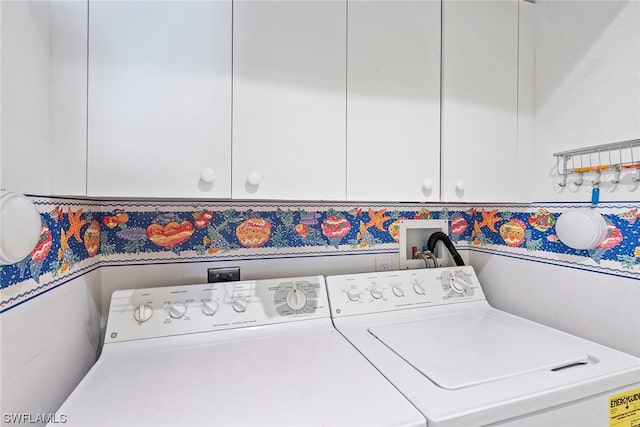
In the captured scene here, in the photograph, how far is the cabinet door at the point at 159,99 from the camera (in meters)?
0.73

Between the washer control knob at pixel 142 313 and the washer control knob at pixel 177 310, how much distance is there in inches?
2.2

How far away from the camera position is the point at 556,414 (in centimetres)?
69

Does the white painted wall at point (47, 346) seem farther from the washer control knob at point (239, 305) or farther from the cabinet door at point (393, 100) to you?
the cabinet door at point (393, 100)

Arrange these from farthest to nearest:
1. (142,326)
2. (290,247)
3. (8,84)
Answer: (290,247), (142,326), (8,84)

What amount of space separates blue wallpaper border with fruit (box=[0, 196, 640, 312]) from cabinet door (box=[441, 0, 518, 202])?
279 mm

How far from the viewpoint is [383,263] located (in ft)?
4.43

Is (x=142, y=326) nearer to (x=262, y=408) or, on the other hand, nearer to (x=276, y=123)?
(x=262, y=408)

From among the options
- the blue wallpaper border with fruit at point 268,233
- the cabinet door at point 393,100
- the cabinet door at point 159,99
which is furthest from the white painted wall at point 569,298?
the cabinet door at point 159,99

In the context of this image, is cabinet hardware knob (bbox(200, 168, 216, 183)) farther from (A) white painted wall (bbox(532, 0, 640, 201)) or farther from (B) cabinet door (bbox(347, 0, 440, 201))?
(A) white painted wall (bbox(532, 0, 640, 201))

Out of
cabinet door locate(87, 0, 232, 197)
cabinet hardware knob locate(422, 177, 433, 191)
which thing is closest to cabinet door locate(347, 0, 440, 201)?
cabinet hardware knob locate(422, 177, 433, 191)

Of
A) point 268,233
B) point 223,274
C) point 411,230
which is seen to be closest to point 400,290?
point 411,230

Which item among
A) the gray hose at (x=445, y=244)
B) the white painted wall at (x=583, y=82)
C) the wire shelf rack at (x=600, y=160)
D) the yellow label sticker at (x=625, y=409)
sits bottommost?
the yellow label sticker at (x=625, y=409)

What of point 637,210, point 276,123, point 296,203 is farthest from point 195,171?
point 637,210

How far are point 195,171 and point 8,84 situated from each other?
0.36 meters
